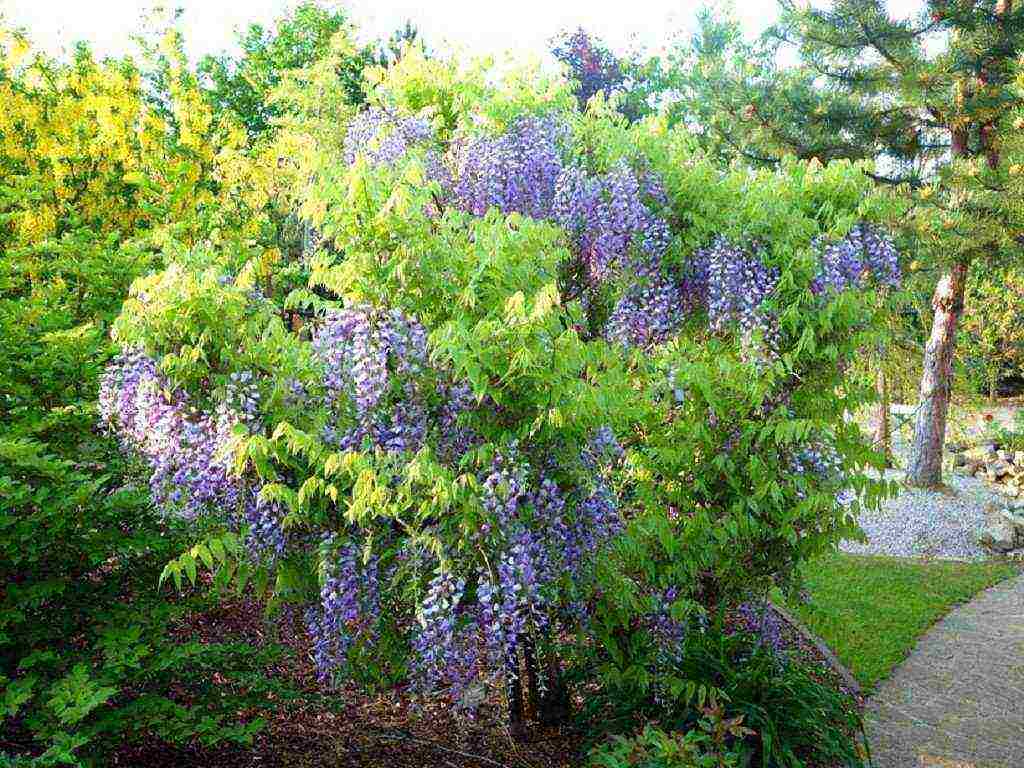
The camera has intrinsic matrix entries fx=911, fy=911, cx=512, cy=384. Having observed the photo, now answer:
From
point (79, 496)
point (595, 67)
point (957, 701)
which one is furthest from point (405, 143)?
point (595, 67)

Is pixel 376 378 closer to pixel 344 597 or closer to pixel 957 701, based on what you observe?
pixel 344 597

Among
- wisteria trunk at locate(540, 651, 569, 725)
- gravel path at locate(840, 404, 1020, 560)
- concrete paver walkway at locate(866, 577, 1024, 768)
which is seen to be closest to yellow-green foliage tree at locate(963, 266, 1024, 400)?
gravel path at locate(840, 404, 1020, 560)

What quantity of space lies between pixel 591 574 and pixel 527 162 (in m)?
2.11

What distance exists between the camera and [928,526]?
35.4 feet

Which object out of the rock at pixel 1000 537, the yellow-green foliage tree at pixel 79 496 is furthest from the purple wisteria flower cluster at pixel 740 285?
the rock at pixel 1000 537

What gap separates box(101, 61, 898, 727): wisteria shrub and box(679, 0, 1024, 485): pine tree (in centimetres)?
530

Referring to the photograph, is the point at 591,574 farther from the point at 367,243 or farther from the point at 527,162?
the point at 527,162

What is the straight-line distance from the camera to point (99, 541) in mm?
3625

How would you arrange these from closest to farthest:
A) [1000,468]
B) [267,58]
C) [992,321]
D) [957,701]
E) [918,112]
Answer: [957,701], [918,112], [1000,468], [992,321], [267,58]

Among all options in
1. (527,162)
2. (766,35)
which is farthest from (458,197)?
(766,35)

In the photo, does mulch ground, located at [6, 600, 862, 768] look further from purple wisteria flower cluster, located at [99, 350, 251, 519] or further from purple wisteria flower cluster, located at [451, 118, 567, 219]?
purple wisteria flower cluster, located at [451, 118, 567, 219]

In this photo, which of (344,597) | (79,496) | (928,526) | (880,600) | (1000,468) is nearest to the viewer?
(79,496)

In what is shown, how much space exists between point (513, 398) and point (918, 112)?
9994mm

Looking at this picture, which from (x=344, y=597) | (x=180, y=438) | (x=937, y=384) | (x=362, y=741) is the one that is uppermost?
(x=180, y=438)
